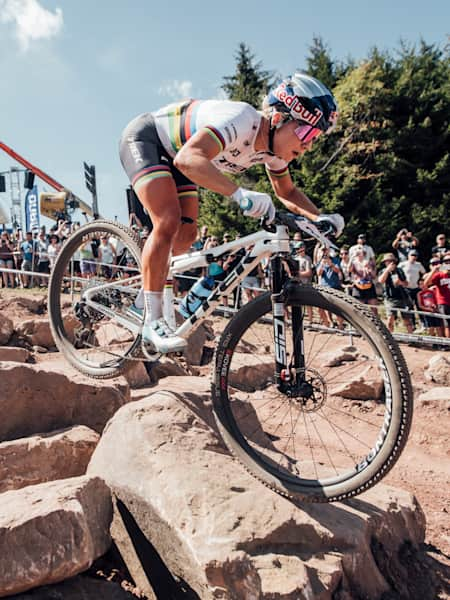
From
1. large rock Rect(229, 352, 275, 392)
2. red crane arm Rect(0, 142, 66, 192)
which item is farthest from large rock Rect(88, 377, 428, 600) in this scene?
red crane arm Rect(0, 142, 66, 192)

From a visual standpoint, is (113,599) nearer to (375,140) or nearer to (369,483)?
(369,483)

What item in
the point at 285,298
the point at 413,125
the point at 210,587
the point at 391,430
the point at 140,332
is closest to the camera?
the point at 210,587

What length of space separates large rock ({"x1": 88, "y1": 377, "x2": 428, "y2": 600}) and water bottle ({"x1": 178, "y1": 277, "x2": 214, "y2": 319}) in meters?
0.68

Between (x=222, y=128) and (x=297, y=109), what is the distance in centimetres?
47

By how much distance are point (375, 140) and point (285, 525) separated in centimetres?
2205

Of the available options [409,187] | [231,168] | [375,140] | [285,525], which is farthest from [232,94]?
[285,525]

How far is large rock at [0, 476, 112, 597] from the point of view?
2461 millimetres

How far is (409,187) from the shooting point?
73.4 ft

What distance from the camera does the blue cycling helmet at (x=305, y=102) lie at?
129 inches

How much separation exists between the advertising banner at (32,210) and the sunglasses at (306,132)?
19488mm

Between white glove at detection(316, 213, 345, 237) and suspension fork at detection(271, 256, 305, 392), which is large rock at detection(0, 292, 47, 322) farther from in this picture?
white glove at detection(316, 213, 345, 237)

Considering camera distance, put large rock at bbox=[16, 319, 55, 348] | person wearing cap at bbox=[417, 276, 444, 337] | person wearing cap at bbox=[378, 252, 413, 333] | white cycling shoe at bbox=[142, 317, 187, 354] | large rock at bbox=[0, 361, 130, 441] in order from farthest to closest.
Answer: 1. person wearing cap at bbox=[378, 252, 413, 333]
2. person wearing cap at bbox=[417, 276, 444, 337]
3. large rock at bbox=[16, 319, 55, 348]
4. large rock at bbox=[0, 361, 130, 441]
5. white cycling shoe at bbox=[142, 317, 187, 354]

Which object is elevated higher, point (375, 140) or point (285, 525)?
point (375, 140)

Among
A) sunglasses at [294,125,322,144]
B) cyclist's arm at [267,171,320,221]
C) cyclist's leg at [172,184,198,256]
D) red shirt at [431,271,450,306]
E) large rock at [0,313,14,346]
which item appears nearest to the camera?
sunglasses at [294,125,322,144]
